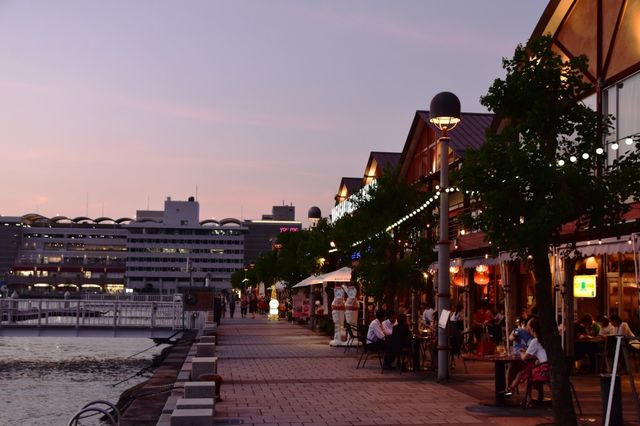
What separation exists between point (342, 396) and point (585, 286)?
920 cm

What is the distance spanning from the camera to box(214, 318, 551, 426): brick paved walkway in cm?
1295

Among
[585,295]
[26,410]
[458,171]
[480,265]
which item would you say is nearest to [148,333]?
[26,410]

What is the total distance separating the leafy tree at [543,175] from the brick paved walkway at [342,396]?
246 centimetres

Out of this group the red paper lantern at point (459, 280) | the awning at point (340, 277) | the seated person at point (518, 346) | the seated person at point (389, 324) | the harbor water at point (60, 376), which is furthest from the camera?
the awning at point (340, 277)

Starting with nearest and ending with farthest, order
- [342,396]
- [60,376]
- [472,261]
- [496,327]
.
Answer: [342,396], [496,327], [472,261], [60,376]

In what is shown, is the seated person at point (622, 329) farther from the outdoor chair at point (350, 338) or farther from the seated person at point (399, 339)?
the outdoor chair at point (350, 338)

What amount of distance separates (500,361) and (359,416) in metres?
2.74

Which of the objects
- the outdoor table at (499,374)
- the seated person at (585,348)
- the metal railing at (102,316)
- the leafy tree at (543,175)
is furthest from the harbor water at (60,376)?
the leafy tree at (543,175)

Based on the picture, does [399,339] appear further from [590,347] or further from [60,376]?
[60,376]

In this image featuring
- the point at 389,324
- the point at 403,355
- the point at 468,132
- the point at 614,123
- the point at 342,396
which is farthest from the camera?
the point at 468,132

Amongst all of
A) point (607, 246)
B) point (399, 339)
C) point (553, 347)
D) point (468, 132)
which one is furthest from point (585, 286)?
point (468, 132)

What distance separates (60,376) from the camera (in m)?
32.3

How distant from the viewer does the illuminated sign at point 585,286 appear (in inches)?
860

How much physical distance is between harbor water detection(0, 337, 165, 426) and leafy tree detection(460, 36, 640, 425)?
1370 cm
